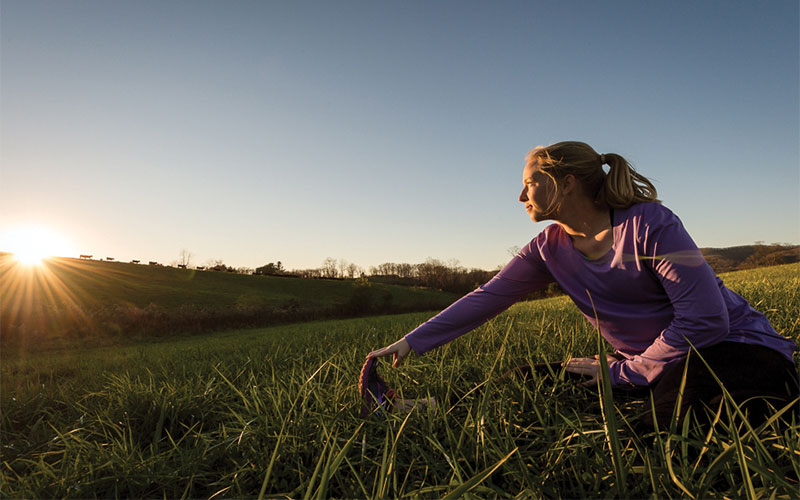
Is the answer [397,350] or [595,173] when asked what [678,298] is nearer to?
[595,173]

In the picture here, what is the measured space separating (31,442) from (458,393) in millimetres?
3608

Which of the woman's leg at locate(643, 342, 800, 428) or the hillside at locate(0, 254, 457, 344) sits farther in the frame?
the hillside at locate(0, 254, 457, 344)

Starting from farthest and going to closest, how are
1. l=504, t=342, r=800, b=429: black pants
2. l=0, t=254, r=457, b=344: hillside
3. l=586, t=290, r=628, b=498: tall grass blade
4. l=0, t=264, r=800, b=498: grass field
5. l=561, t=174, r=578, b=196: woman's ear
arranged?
l=0, t=254, r=457, b=344: hillside
l=561, t=174, r=578, b=196: woman's ear
l=504, t=342, r=800, b=429: black pants
l=0, t=264, r=800, b=498: grass field
l=586, t=290, r=628, b=498: tall grass blade

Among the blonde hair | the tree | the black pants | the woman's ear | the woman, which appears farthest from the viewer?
the tree

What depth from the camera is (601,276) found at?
8.35 ft

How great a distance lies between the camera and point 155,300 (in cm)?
3844

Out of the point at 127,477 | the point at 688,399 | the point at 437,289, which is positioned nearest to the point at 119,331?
the point at 127,477

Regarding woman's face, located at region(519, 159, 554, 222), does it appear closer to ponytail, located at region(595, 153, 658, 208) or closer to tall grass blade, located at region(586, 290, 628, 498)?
ponytail, located at region(595, 153, 658, 208)

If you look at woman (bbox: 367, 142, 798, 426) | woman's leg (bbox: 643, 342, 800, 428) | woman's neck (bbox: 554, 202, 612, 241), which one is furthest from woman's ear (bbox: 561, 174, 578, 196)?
woman's leg (bbox: 643, 342, 800, 428)

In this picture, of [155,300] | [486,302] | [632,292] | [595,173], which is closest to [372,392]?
[486,302]

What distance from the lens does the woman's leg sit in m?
1.81

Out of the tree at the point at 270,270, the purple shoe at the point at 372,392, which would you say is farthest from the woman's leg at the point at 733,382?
the tree at the point at 270,270

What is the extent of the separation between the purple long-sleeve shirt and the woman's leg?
8 centimetres

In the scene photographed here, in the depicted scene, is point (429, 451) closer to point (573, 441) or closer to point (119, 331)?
point (573, 441)
